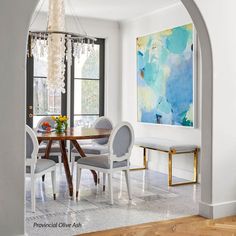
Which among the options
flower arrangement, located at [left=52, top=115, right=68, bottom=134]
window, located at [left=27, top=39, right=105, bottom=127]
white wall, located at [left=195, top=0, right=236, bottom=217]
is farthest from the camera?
window, located at [left=27, top=39, right=105, bottom=127]

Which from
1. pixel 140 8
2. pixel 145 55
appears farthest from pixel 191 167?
pixel 140 8

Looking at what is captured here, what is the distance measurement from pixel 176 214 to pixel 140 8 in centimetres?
383

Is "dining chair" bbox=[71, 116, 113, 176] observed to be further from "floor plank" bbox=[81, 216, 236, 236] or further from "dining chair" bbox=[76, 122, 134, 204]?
"floor plank" bbox=[81, 216, 236, 236]

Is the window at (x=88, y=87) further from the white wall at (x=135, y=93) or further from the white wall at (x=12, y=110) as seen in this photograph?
the white wall at (x=12, y=110)

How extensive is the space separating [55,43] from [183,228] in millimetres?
3121

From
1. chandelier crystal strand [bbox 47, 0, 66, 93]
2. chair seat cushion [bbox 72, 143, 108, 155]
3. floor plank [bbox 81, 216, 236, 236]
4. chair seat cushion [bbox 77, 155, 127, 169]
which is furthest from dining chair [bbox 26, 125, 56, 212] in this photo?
chandelier crystal strand [bbox 47, 0, 66, 93]

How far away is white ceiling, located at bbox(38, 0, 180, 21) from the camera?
6332 mm

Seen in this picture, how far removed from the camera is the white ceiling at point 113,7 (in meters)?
6.33

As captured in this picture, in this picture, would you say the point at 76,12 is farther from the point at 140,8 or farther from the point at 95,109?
the point at 95,109

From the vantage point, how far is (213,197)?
4.09 metres

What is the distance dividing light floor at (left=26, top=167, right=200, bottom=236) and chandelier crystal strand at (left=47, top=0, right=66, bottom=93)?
1.51 m

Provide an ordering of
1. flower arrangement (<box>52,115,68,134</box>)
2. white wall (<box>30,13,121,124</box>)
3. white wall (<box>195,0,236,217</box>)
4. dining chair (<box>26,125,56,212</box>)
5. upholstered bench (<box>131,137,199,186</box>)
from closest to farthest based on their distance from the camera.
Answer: white wall (<box>195,0,236,217</box>)
dining chair (<box>26,125,56,212</box>)
flower arrangement (<box>52,115,68,134</box>)
upholstered bench (<box>131,137,199,186</box>)
white wall (<box>30,13,121,124</box>)

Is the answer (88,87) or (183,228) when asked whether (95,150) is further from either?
(88,87)

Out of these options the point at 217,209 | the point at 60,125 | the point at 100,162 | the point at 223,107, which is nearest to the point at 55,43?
the point at 60,125
